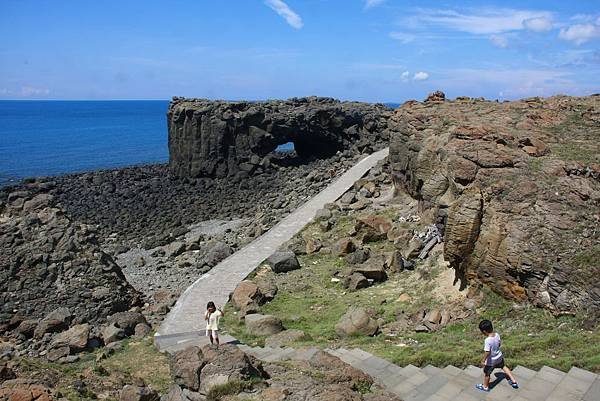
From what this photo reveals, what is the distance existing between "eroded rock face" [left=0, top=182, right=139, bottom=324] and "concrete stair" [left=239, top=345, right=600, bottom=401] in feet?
41.2

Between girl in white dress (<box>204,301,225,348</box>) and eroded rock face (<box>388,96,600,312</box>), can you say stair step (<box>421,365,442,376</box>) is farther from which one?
girl in white dress (<box>204,301,225,348</box>)

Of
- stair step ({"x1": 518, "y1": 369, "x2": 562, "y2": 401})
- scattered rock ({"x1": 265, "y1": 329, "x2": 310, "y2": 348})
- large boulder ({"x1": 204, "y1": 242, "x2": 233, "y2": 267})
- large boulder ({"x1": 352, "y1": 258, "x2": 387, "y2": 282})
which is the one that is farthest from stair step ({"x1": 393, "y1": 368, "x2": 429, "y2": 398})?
large boulder ({"x1": 204, "y1": 242, "x2": 233, "y2": 267})

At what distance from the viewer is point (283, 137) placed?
54.0 meters

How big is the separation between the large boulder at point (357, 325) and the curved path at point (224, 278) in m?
3.50

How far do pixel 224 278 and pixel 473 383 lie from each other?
14635mm

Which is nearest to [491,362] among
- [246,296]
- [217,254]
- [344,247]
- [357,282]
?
[357,282]

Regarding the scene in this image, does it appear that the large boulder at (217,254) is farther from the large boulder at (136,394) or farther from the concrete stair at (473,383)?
the concrete stair at (473,383)

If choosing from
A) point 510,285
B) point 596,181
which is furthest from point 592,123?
point 510,285

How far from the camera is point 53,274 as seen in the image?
22.1 m

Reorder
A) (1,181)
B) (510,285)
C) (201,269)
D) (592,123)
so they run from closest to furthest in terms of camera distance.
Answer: (510,285)
(592,123)
(201,269)
(1,181)

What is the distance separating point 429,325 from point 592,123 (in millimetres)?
12068

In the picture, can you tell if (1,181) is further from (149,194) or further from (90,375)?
(90,375)

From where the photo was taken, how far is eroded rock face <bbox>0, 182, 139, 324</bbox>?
21.1 meters

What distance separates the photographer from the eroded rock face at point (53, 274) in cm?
2106
